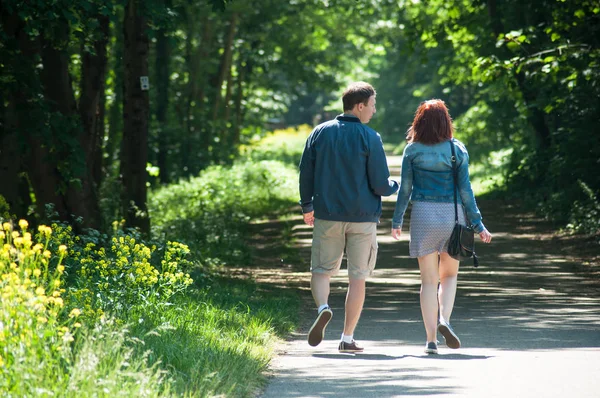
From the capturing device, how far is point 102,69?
18234mm

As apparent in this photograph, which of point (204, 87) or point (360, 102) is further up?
Result: point (360, 102)

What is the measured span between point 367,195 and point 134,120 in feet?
33.1

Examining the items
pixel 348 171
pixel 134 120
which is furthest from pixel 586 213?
pixel 348 171

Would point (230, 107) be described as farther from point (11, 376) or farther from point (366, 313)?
point (11, 376)

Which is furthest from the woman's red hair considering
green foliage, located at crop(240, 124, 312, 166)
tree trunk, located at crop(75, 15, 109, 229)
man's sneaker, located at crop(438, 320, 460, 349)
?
green foliage, located at crop(240, 124, 312, 166)

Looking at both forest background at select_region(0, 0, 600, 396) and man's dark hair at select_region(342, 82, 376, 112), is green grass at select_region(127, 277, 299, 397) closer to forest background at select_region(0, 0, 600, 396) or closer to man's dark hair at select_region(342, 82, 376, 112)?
forest background at select_region(0, 0, 600, 396)

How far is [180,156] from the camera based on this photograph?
120 ft

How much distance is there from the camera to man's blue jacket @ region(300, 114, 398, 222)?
27.7 feet

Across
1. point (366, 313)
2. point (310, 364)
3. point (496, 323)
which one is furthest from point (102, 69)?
point (310, 364)

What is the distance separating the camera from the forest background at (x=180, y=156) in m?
6.71

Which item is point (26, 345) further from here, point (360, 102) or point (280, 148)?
point (280, 148)

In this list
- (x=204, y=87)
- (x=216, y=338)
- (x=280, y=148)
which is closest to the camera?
(x=216, y=338)

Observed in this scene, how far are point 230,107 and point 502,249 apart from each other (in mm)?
28969

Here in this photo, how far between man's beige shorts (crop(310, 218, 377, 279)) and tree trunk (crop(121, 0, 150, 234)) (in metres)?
9.79
